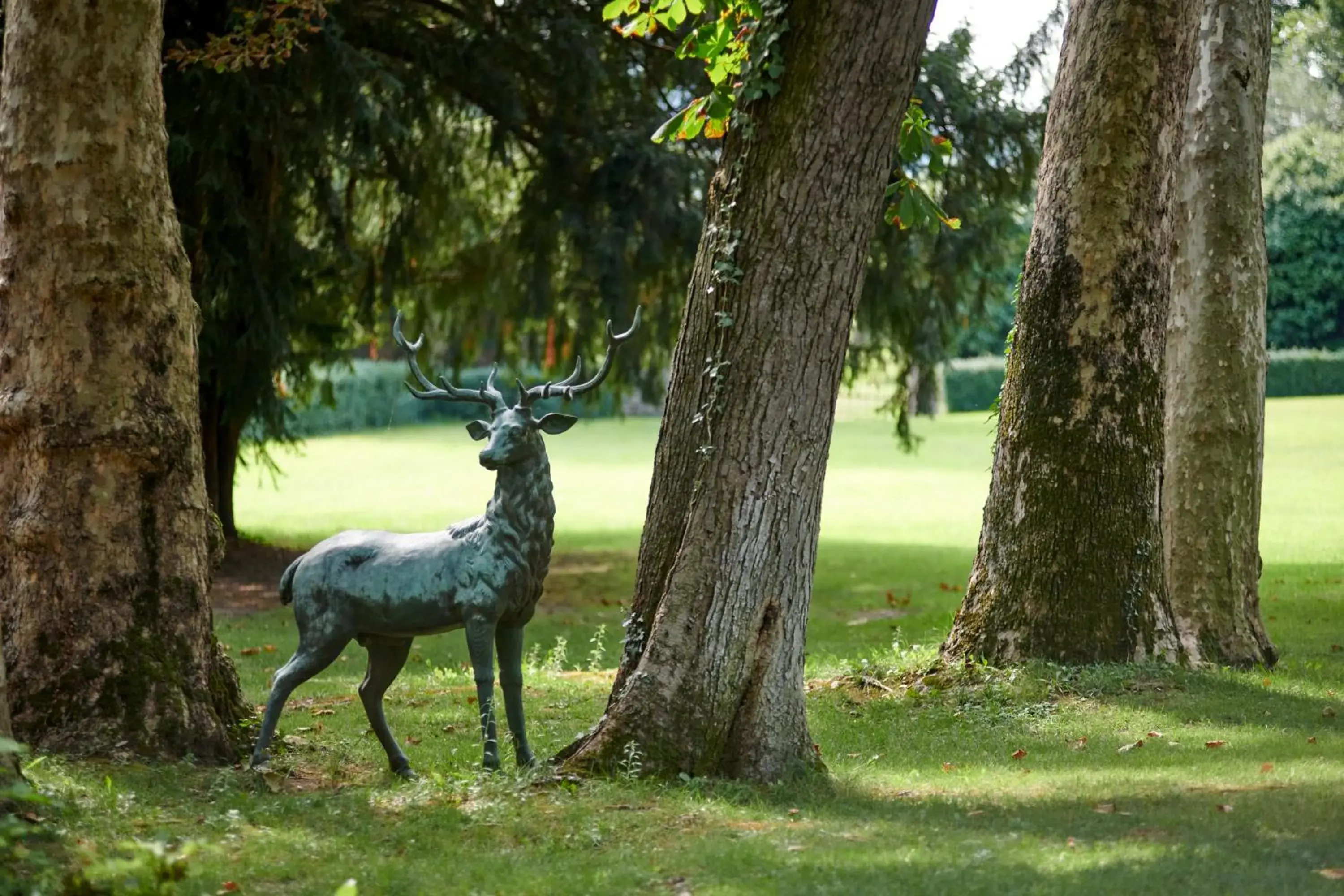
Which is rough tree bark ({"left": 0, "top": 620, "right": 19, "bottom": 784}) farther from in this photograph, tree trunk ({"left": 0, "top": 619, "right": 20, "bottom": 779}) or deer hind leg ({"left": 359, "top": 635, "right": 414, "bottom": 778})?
deer hind leg ({"left": 359, "top": 635, "right": 414, "bottom": 778})

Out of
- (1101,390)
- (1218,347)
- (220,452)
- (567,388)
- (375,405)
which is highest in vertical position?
(1218,347)

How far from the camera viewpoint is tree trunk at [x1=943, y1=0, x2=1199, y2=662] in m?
9.40

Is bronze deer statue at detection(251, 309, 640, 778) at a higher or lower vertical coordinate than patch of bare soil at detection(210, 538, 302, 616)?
higher

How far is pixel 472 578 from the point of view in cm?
692

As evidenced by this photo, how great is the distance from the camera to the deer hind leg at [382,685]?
7.32 meters

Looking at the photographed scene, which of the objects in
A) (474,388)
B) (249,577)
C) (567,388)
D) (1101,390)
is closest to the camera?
A: (567,388)

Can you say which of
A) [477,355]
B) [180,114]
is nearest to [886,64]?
[180,114]

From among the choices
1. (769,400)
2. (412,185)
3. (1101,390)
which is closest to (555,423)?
(769,400)

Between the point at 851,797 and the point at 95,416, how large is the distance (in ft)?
13.1

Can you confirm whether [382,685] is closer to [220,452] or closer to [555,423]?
[555,423]

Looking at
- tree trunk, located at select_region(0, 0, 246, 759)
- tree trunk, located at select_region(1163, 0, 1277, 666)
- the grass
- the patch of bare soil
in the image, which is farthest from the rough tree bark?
the patch of bare soil

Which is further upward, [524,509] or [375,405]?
[524,509]

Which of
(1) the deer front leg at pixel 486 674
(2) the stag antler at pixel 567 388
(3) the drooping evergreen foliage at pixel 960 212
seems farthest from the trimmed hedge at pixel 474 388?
(1) the deer front leg at pixel 486 674

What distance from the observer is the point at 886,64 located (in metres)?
6.92
